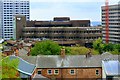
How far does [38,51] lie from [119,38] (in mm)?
78248

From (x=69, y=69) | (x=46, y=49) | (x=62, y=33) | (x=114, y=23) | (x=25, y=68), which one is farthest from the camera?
(x=114, y=23)

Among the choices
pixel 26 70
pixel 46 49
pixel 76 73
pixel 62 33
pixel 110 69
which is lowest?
pixel 76 73

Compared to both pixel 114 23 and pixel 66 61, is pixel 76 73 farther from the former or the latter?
pixel 114 23

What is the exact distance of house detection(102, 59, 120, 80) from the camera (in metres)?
39.9

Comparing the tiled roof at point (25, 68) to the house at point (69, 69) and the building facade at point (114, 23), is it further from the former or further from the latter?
the building facade at point (114, 23)

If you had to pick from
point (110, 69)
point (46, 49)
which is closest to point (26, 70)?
point (110, 69)

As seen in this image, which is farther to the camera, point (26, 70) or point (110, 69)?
point (110, 69)

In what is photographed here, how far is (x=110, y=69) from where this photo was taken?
41.0 meters

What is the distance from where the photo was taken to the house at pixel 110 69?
131 feet

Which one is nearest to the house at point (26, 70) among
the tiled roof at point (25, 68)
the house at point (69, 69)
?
the tiled roof at point (25, 68)

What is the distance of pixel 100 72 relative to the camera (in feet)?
147

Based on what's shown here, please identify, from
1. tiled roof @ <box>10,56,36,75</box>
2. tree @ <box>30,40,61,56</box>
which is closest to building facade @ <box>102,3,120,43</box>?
tree @ <box>30,40,61,56</box>

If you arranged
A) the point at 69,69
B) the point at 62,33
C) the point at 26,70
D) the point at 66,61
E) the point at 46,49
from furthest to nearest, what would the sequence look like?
the point at 62,33 → the point at 46,49 → the point at 66,61 → the point at 69,69 → the point at 26,70

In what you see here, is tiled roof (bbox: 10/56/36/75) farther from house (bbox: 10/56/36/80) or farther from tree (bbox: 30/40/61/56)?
tree (bbox: 30/40/61/56)
